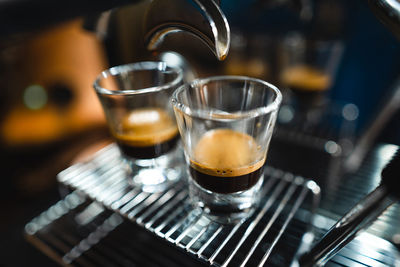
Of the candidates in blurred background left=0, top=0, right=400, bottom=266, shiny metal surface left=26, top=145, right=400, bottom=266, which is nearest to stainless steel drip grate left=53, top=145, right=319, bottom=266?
shiny metal surface left=26, top=145, right=400, bottom=266

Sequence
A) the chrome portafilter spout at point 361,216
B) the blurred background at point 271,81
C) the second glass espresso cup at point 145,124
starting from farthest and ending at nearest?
1. the blurred background at point 271,81
2. the second glass espresso cup at point 145,124
3. the chrome portafilter spout at point 361,216

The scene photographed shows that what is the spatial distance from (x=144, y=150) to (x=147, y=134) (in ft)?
0.08

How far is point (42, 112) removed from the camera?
0.88m

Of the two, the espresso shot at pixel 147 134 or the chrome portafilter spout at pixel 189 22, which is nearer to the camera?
the chrome portafilter spout at pixel 189 22

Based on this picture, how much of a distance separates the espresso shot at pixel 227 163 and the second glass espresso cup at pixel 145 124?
0.11 metres

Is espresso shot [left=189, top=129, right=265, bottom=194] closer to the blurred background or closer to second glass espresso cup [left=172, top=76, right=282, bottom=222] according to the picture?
second glass espresso cup [left=172, top=76, right=282, bottom=222]

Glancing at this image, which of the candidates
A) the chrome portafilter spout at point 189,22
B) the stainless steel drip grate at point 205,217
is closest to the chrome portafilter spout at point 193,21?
the chrome portafilter spout at point 189,22

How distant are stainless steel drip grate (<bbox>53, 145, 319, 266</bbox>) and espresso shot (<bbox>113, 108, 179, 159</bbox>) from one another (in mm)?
56

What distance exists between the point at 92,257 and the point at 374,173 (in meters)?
0.44

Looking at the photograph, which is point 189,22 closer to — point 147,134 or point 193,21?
point 193,21

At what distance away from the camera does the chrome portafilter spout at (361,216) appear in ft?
1.02

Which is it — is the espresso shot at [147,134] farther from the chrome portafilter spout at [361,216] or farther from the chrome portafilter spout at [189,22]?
the chrome portafilter spout at [361,216]

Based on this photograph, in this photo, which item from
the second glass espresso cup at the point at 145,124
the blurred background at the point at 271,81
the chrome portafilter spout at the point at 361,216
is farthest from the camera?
the blurred background at the point at 271,81

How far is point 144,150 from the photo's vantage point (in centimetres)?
49
